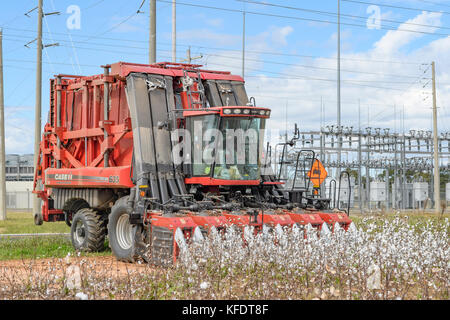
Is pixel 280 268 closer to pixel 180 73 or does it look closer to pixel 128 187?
pixel 128 187

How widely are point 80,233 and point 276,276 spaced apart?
9.06 metres

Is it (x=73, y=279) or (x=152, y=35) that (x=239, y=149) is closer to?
(x=73, y=279)

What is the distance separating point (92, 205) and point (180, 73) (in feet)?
13.4

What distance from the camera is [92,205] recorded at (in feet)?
53.1

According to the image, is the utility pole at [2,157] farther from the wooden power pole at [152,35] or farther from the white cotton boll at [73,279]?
the white cotton boll at [73,279]

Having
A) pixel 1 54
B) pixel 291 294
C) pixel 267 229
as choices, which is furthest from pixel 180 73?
pixel 1 54

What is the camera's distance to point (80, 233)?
16.8m

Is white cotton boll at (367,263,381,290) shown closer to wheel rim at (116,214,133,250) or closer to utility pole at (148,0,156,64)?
wheel rim at (116,214,133,250)

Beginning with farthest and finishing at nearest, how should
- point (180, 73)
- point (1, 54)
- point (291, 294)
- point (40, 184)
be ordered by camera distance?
1. point (1, 54)
2. point (40, 184)
3. point (180, 73)
4. point (291, 294)

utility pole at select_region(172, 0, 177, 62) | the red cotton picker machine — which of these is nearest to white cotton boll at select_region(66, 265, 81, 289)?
the red cotton picker machine

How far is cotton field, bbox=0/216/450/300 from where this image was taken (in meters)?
8.17

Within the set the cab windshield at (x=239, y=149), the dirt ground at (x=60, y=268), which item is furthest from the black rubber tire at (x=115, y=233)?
the cab windshield at (x=239, y=149)

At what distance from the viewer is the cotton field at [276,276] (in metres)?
8.17

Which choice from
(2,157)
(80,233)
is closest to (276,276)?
(80,233)
